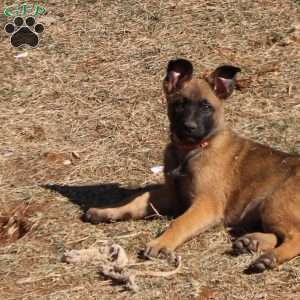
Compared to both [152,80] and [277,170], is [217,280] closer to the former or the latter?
[277,170]

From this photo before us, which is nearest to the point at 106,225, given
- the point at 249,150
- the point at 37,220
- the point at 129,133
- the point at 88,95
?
the point at 37,220

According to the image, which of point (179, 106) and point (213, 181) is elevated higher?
point (179, 106)

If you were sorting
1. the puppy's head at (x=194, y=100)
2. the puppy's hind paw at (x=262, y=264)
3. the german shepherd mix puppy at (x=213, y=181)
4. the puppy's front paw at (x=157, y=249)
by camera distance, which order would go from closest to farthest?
1. the puppy's hind paw at (x=262, y=264)
2. the puppy's front paw at (x=157, y=249)
3. the german shepherd mix puppy at (x=213, y=181)
4. the puppy's head at (x=194, y=100)

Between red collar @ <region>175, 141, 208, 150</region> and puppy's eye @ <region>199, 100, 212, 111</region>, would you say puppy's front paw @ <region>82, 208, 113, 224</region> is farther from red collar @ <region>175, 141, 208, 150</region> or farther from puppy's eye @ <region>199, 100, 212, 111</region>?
puppy's eye @ <region>199, 100, 212, 111</region>

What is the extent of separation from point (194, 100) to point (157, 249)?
1502 millimetres

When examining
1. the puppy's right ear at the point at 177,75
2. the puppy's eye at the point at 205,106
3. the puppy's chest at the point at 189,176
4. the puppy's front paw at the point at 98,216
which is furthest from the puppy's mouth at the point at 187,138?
the puppy's front paw at the point at 98,216

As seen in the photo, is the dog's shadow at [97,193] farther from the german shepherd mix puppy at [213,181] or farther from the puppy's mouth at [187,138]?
the puppy's mouth at [187,138]

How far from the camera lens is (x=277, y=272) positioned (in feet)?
19.4

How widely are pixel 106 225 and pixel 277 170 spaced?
5.06 feet

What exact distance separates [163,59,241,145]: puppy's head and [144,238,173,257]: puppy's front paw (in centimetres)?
112
